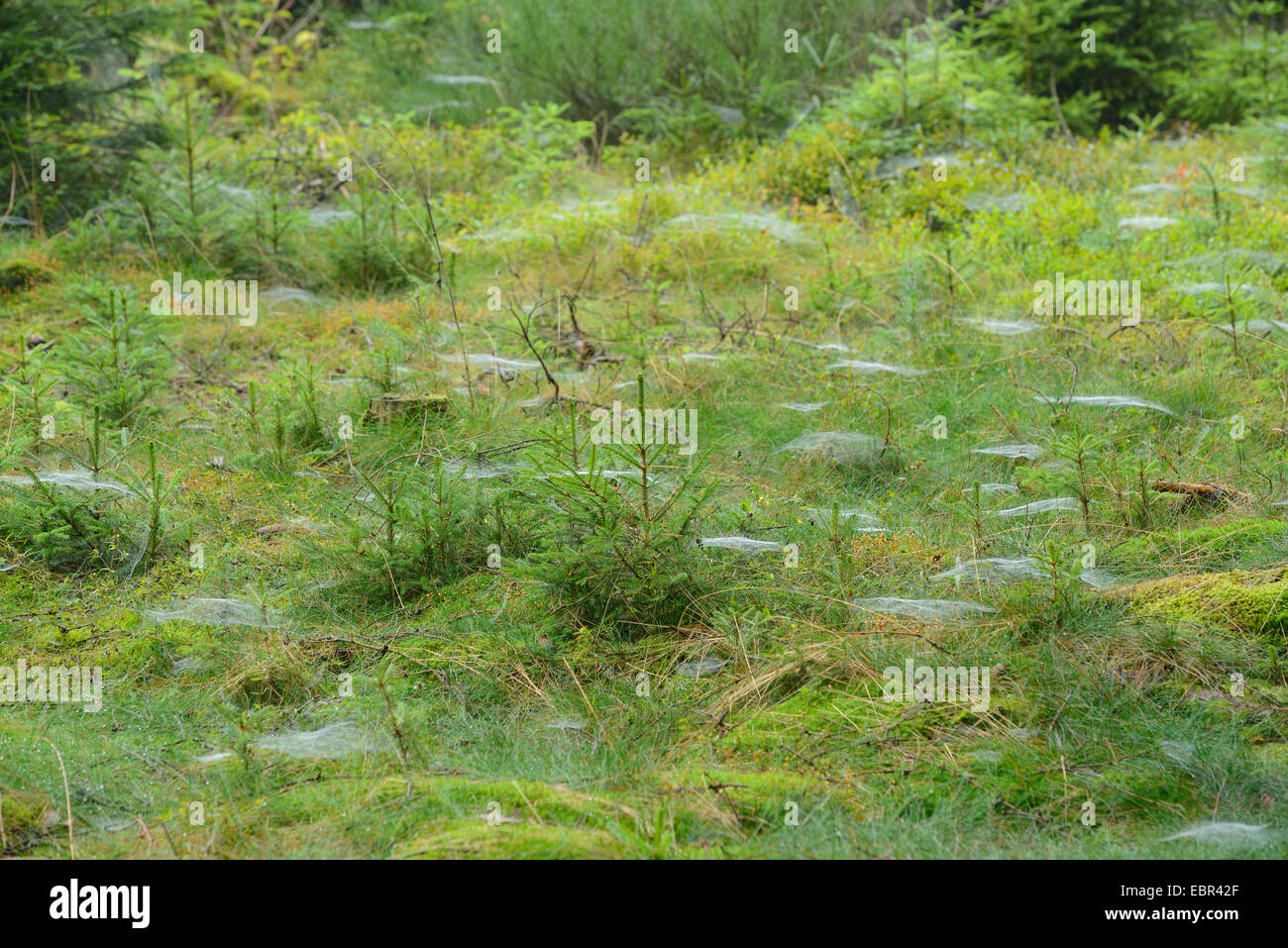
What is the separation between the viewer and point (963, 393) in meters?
6.42

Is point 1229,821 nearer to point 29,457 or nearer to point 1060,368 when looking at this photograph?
point 1060,368

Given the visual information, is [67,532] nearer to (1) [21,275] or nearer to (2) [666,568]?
(2) [666,568]

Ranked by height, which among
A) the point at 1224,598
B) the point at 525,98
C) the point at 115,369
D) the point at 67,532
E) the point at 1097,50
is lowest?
the point at 67,532

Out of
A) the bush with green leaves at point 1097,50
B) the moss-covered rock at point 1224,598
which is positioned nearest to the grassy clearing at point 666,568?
the moss-covered rock at point 1224,598

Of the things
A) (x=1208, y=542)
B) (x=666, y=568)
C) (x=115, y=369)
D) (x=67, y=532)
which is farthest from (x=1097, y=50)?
(x=67, y=532)

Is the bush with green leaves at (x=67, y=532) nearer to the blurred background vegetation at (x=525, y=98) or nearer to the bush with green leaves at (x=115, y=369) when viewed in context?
the bush with green leaves at (x=115, y=369)

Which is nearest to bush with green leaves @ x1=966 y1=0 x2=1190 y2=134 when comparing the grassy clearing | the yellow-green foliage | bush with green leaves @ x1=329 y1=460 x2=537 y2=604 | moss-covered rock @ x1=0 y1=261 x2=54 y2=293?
the grassy clearing

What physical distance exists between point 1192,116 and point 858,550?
11.4 metres

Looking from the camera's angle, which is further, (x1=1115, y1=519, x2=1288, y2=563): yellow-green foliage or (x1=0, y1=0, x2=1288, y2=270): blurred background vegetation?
(x1=0, y1=0, x2=1288, y2=270): blurred background vegetation

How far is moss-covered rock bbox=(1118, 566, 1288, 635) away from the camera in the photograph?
12.9 feet

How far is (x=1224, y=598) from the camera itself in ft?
13.1

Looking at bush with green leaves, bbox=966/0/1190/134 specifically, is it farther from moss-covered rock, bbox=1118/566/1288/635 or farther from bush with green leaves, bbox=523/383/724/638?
bush with green leaves, bbox=523/383/724/638
